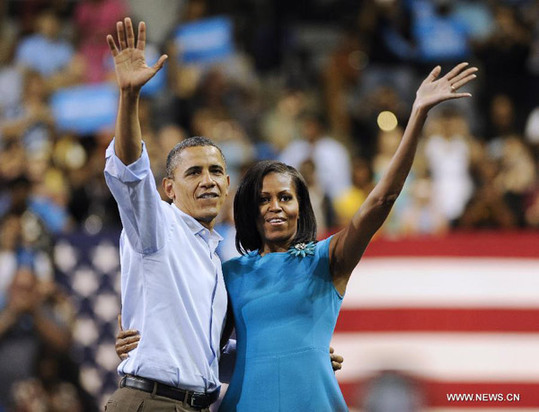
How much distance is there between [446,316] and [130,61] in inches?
142

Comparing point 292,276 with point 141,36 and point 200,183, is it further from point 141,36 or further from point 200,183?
point 141,36

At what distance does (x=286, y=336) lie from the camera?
12.7ft

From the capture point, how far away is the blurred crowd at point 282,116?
748 centimetres

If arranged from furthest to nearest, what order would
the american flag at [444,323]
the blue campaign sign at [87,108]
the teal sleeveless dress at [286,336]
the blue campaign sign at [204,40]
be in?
the blue campaign sign at [204,40] < the blue campaign sign at [87,108] < the american flag at [444,323] < the teal sleeveless dress at [286,336]

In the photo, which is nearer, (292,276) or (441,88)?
(441,88)

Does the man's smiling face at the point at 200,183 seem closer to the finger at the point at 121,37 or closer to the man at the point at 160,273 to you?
the man at the point at 160,273

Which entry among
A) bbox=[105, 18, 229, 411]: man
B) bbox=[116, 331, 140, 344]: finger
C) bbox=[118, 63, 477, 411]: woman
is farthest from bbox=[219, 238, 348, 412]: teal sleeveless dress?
bbox=[116, 331, 140, 344]: finger

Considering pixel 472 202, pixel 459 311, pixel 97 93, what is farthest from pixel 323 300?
pixel 97 93

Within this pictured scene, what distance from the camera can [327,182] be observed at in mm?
8562

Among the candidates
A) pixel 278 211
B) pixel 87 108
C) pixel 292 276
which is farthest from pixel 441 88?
pixel 87 108

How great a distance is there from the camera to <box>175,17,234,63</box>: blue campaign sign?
9.57 meters

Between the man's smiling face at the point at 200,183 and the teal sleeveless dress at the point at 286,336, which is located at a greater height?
the man's smiling face at the point at 200,183

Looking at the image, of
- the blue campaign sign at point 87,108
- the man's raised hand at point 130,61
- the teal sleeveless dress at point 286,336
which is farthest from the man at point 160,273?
the blue campaign sign at point 87,108

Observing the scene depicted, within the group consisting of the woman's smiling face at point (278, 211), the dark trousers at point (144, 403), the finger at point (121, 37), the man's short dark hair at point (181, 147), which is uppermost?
the finger at point (121, 37)
